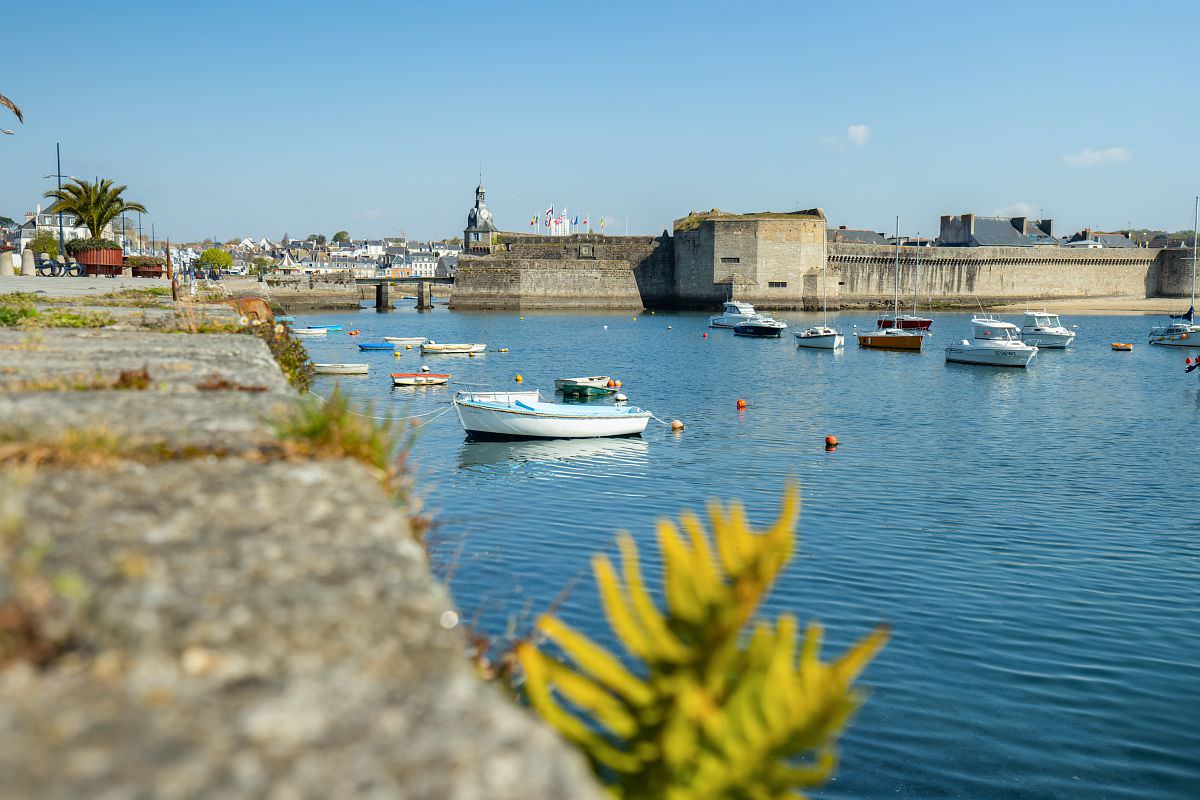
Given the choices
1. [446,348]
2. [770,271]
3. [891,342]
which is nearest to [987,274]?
[770,271]

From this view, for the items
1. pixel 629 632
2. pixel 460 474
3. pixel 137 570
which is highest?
pixel 137 570

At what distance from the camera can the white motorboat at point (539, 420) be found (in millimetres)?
23125

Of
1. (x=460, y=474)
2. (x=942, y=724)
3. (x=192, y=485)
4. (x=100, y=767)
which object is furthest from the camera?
(x=460, y=474)

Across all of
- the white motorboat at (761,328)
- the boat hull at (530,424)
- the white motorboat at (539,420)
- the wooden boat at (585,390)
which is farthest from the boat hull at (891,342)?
the boat hull at (530,424)

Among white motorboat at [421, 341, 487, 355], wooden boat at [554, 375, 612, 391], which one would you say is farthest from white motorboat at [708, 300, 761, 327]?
wooden boat at [554, 375, 612, 391]

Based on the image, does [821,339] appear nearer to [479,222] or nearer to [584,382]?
[584,382]

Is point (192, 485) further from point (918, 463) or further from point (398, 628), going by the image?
point (918, 463)

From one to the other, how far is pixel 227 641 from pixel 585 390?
99.4 feet

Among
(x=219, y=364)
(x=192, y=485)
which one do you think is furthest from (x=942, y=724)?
(x=192, y=485)

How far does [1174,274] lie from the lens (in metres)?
105

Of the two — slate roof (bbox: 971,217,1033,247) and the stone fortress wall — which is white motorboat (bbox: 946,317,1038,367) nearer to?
the stone fortress wall

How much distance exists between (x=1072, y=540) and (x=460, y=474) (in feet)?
35.0

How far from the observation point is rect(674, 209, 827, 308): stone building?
89.3 metres

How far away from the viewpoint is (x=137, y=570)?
234cm
